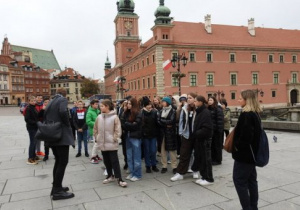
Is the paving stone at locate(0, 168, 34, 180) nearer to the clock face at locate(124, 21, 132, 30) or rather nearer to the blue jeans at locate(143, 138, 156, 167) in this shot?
the blue jeans at locate(143, 138, 156, 167)

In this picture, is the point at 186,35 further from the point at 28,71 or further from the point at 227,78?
the point at 28,71

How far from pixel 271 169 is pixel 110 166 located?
3.71 metres

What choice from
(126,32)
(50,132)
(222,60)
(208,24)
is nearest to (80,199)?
(50,132)

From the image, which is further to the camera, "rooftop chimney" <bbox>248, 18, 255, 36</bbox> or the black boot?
"rooftop chimney" <bbox>248, 18, 255, 36</bbox>

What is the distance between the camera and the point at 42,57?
354 feet

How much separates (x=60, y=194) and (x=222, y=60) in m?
42.3

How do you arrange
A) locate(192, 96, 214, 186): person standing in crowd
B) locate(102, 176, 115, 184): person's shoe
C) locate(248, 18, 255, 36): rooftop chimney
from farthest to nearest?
locate(248, 18, 255, 36): rooftop chimney → locate(102, 176, 115, 184): person's shoe → locate(192, 96, 214, 186): person standing in crowd

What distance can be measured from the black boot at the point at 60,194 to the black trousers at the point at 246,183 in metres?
2.92

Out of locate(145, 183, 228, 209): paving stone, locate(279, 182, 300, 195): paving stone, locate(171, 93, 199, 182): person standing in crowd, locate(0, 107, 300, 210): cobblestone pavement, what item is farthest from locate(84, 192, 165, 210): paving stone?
locate(279, 182, 300, 195): paving stone

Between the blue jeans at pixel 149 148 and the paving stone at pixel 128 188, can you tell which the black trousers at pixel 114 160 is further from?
the blue jeans at pixel 149 148

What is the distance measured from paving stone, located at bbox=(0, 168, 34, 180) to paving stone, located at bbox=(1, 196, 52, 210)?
1.76 m

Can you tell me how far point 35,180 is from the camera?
5.67 m

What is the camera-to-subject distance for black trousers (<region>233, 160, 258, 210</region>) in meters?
3.45

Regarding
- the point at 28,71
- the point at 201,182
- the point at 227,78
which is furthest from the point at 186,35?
the point at 28,71
